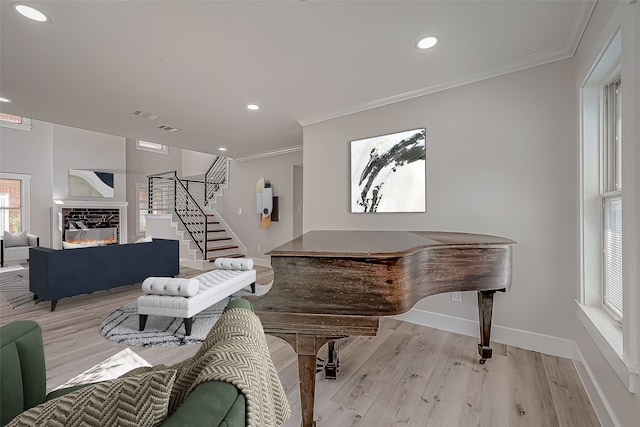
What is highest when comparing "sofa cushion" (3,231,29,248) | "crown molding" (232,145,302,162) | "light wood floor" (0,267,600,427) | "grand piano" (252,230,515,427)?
"crown molding" (232,145,302,162)

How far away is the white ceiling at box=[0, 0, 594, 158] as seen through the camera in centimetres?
181

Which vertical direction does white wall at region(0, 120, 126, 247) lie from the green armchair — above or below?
above

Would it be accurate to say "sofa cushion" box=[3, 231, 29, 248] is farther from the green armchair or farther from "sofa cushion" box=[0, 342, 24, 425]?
"sofa cushion" box=[0, 342, 24, 425]

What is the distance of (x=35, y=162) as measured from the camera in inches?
287

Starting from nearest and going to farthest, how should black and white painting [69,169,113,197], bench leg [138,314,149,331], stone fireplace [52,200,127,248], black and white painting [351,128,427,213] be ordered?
bench leg [138,314,149,331] → black and white painting [351,128,427,213] → stone fireplace [52,200,127,248] → black and white painting [69,169,113,197]

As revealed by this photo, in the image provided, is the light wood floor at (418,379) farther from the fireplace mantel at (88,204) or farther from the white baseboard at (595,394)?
the fireplace mantel at (88,204)

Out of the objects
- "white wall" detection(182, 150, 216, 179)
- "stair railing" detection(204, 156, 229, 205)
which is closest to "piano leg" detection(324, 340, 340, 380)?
"stair railing" detection(204, 156, 229, 205)

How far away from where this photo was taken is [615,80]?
1.80 meters

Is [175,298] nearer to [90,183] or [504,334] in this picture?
→ [504,334]

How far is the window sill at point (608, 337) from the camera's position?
47.8 inches

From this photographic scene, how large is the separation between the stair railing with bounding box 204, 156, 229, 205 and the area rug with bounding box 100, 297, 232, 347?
4.40m

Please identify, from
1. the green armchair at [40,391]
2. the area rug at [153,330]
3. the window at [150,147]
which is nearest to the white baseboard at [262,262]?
the area rug at [153,330]

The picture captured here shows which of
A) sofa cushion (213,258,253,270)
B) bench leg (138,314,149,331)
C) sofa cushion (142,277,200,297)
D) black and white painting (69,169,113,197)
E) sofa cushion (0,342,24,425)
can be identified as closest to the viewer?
sofa cushion (0,342,24,425)

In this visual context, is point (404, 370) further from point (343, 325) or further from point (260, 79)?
point (260, 79)
